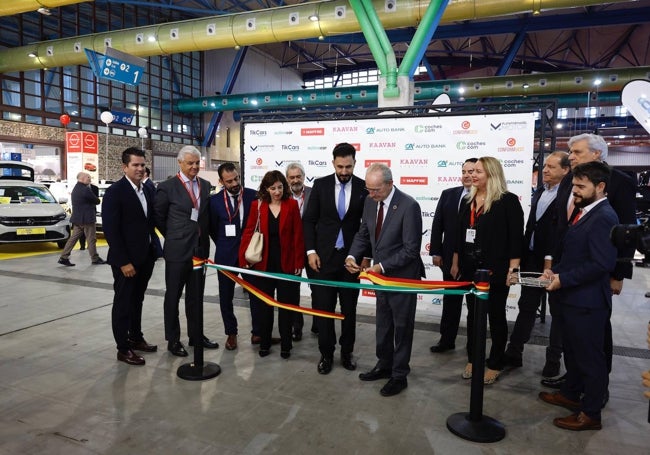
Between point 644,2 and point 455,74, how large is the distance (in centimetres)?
1081

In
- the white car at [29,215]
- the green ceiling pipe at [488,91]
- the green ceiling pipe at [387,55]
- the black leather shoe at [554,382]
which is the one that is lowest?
the black leather shoe at [554,382]

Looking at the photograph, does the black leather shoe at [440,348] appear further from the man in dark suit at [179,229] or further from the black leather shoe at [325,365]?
the man in dark suit at [179,229]

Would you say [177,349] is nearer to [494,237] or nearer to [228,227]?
[228,227]

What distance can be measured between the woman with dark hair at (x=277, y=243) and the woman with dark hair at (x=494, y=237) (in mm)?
1376

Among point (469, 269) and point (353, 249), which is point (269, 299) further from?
point (469, 269)

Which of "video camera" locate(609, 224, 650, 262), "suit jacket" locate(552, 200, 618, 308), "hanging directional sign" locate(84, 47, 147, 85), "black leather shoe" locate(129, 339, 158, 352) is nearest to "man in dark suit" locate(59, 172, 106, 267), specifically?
"hanging directional sign" locate(84, 47, 147, 85)

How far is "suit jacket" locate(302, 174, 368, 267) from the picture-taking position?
3.41 meters

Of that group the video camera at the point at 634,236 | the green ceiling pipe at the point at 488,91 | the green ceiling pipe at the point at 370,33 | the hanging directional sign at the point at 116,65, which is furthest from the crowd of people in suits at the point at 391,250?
the green ceiling pipe at the point at 488,91

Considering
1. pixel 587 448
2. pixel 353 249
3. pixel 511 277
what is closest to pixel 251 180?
pixel 353 249

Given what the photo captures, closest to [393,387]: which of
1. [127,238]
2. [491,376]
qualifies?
[491,376]

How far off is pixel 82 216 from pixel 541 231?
720cm

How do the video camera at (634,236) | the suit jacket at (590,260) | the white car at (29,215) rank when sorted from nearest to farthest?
the video camera at (634,236)
the suit jacket at (590,260)
the white car at (29,215)

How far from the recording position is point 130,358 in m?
3.50

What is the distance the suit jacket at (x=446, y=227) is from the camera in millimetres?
3863
